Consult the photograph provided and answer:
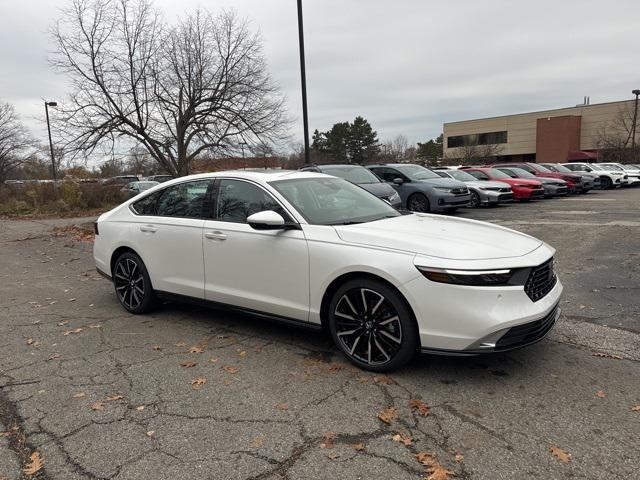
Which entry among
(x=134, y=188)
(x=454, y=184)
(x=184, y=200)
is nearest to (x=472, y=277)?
(x=184, y=200)

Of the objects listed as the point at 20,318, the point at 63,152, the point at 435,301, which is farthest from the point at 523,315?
the point at 63,152

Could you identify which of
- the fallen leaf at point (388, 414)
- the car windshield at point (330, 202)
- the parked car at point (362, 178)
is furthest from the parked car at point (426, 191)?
the fallen leaf at point (388, 414)

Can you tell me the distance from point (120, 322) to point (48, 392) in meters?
1.70

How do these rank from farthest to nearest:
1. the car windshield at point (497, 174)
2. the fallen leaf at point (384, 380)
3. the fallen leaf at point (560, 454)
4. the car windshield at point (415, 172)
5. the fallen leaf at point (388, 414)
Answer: the car windshield at point (497, 174), the car windshield at point (415, 172), the fallen leaf at point (384, 380), the fallen leaf at point (388, 414), the fallen leaf at point (560, 454)

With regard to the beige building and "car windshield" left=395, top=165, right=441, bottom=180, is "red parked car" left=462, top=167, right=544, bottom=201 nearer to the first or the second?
"car windshield" left=395, top=165, right=441, bottom=180

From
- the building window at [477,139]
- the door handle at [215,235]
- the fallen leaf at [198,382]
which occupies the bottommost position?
the fallen leaf at [198,382]

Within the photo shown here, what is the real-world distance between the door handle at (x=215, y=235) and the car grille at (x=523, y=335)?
2.55 metres

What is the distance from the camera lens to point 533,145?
61.8 m

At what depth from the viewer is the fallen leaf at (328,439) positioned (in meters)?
2.88

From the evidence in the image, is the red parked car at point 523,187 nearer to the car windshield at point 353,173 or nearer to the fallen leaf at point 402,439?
the car windshield at point 353,173

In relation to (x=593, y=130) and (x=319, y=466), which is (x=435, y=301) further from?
(x=593, y=130)

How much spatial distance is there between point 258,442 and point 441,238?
6.39 ft

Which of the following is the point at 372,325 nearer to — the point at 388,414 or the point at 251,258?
the point at 388,414

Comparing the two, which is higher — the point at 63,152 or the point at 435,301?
the point at 63,152
